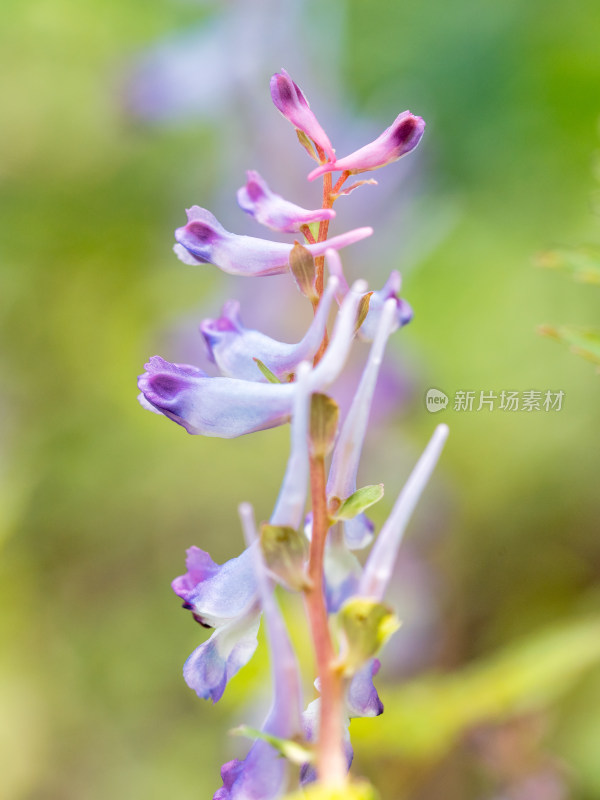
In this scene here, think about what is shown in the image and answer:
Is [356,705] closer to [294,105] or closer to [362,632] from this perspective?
[362,632]

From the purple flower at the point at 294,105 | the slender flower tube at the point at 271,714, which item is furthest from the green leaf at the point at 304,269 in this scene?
the slender flower tube at the point at 271,714

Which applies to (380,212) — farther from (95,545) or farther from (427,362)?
(95,545)

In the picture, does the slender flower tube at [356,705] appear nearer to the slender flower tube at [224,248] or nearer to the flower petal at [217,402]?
the flower petal at [217,402]

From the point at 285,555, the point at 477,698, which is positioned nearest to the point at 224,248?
the point at 285,555

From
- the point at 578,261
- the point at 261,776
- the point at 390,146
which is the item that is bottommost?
the point at 261,776

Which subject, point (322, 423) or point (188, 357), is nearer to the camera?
point (322, 423)

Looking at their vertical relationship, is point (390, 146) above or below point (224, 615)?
above
